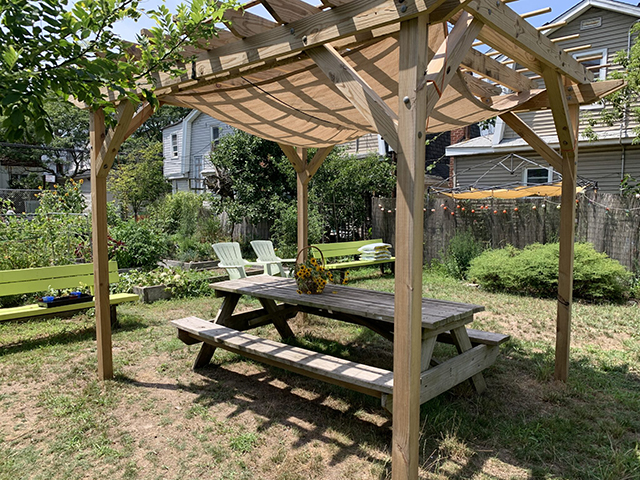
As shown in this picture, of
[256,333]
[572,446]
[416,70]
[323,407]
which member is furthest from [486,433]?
[256,333]

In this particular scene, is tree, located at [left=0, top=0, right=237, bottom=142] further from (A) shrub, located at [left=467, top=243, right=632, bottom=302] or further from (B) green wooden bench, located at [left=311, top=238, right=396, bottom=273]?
(A) shrub, located at [left=467, top=243, right=632, bottom=302]

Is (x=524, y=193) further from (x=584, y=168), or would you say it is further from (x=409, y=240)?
(x=409, y=240)

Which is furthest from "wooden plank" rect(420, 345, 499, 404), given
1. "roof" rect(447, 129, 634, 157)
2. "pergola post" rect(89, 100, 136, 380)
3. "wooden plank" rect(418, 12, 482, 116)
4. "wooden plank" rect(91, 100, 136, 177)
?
"roof" rect(447, 129, 634, 157)

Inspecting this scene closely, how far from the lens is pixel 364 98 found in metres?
2.35

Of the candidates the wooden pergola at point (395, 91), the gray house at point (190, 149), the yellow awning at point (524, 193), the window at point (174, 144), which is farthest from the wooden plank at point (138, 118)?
the window at point (174, 144)

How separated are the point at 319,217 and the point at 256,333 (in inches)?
211

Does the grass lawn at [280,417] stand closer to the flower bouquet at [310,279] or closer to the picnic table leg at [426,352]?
the picnic table leg at [426,352]

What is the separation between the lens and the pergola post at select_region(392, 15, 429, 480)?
219 centimetres

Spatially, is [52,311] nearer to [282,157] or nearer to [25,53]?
[25,53]

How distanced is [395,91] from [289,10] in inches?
65.4

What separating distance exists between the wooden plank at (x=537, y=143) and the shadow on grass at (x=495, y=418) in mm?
1981

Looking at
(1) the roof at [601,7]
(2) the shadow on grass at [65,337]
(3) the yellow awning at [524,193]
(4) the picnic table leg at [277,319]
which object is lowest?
(2) the shadow on grass at [65,337]

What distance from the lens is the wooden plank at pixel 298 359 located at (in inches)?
113

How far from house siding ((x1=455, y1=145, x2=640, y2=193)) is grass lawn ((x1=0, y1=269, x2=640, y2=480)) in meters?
6.45
